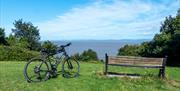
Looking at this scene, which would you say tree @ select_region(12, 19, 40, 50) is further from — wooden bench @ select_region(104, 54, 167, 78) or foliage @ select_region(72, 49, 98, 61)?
wooden bench @ select_region(104, 54, 167, 78)

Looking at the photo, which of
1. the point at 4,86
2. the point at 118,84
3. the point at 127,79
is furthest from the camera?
the point at 127,79

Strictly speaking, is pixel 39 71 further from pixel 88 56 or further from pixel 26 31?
pixel 26 31

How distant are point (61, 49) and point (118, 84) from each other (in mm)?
2275

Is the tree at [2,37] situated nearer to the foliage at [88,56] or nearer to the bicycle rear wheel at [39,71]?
the foliage at [88,56]

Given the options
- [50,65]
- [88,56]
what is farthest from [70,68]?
[88,56]

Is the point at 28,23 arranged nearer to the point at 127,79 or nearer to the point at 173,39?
the point at 173,39

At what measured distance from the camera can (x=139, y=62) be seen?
12.4 metres

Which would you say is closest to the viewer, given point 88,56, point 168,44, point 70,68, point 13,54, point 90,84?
point 90,84

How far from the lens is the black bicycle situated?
35.7 ft

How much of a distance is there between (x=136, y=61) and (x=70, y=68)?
7.91 feet

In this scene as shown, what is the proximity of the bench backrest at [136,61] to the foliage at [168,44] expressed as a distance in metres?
16.3

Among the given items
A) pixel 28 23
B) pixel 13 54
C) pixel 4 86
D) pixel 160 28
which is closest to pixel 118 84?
pixel 4 86

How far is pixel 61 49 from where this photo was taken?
1158 cm

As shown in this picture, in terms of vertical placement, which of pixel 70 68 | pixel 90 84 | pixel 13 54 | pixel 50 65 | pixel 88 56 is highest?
pixel 50 65
